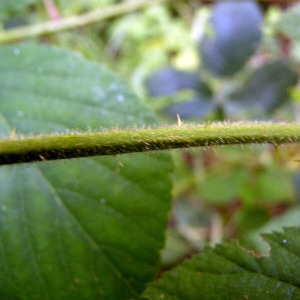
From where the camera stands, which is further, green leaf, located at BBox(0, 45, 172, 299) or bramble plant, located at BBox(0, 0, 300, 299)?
green leaf, located at BBox(0, 45, 172, 299)

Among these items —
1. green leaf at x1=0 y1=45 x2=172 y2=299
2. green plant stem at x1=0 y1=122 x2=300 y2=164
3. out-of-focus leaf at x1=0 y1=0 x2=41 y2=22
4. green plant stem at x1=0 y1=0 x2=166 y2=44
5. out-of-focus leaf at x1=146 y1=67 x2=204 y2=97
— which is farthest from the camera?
out-of-focus leaf at x1=146 y1=67 x2=204 y2=97

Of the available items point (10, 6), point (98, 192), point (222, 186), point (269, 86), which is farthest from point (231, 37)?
point (98, 192)

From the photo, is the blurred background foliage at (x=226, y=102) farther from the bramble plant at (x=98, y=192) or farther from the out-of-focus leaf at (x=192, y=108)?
the bramble plant at (x=98, y=192)

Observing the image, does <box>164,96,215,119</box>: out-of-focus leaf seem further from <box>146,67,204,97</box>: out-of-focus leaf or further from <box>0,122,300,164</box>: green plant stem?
<box>0,122,300,164</box>: green plant stem

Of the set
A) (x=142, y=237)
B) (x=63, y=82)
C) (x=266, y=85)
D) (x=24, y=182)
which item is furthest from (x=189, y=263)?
(x=266, y=85)

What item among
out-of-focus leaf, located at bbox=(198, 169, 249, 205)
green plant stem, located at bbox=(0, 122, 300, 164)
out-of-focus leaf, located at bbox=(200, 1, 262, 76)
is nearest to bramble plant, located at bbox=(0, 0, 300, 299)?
green plant stem, located at bbox=(0, 122, 300, 164)

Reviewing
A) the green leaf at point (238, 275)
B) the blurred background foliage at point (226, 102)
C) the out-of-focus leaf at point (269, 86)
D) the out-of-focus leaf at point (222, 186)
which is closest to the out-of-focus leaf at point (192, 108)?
the blurred background foliage at point (226, 102)

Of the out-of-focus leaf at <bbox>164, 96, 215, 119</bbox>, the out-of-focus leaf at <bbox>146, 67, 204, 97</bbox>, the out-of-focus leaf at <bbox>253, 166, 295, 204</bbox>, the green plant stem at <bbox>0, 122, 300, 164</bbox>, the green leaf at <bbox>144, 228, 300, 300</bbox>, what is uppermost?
the out-of-focus leaf at <bbox>146, 67, 204, 97</bbox>
